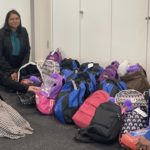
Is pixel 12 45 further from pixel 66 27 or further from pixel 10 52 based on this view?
pixel 66 27

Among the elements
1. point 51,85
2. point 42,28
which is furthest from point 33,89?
point 42,28

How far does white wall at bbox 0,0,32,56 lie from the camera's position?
525 centimetres

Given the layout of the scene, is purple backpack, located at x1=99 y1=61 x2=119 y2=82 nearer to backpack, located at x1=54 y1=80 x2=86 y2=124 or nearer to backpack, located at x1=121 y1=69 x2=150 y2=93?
backpack, located at x1=121 y1=69 x2=150 y2=93

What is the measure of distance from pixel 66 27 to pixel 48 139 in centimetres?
229

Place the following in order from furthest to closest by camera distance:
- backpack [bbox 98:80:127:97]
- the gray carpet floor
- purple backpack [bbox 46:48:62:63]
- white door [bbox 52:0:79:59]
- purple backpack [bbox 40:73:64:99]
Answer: purple backpack [bbox 46:48:62:63] → white door [bbox 52:0:79:59] → purple backpack [bbox 40:73:64:99] → backpack [bbox 98:80:127:97] → the gray carpet floor

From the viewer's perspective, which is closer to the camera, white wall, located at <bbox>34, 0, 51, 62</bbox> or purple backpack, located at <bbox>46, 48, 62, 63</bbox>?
purple backpack, located at <bbox>46, 48, 62, 63</bbox>

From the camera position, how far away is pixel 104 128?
2980 millimetres

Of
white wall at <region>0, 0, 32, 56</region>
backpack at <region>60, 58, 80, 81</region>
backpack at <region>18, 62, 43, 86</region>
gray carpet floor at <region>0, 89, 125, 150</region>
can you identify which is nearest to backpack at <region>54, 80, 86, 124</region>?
gray carpet floor at <region>0, 89, 125, 150</region>

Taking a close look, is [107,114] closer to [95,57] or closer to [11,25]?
[95,57]

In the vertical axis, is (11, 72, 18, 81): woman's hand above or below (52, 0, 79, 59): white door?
below

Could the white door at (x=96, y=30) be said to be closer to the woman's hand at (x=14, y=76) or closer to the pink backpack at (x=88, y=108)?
the woman's hand at (x=14, y=76)

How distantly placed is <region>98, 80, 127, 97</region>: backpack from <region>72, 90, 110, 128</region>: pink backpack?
13 centimetres

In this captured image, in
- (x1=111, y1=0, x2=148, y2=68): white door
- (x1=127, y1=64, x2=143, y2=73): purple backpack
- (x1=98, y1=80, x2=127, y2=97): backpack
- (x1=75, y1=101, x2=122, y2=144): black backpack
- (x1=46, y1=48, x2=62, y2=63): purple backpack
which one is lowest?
(x1=75, y1=101, x2=122, y2=144): black backpack

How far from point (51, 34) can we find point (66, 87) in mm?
1691
